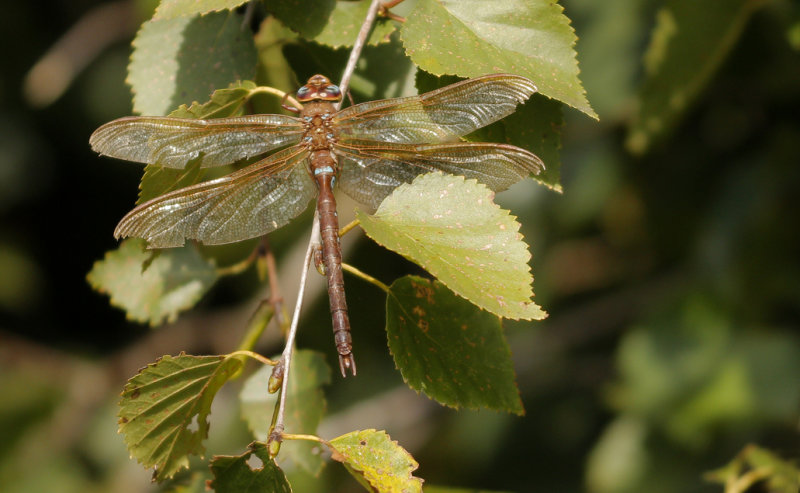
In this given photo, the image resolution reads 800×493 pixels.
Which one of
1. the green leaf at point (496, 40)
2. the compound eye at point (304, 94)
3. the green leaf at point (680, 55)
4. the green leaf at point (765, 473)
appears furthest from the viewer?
the green leaf at point (680, 55)

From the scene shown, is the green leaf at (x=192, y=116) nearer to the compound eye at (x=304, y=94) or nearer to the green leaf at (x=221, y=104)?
the green leaf at (x=221, y=104)

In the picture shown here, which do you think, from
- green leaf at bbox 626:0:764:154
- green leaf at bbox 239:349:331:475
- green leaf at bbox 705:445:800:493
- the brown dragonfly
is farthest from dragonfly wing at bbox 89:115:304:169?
green leaf at bbox 705:445:800:493

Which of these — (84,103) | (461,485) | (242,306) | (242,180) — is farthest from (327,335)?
(242,180)

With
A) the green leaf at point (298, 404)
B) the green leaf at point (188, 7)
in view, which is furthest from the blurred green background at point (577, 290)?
the green leaf at point (188, 7)

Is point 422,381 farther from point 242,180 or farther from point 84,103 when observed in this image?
point 84,103

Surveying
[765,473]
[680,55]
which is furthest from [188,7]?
[765,473]

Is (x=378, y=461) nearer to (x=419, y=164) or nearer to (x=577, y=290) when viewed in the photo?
(x=419, y=164)
